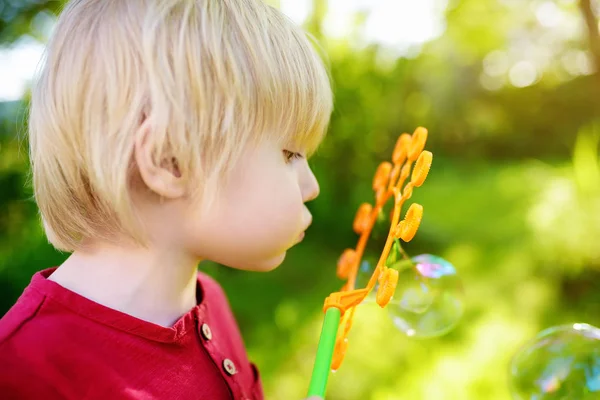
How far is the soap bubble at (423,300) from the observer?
1.40 m

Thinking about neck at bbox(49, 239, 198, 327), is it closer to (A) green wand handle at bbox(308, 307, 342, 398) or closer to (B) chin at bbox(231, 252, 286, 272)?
(B) chin at bbox(231, 252, 286, 272)

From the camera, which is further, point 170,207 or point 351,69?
point 351,69

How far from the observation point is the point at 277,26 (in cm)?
91

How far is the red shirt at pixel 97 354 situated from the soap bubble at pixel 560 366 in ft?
2.25

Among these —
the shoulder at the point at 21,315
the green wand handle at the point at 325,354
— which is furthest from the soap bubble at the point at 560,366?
the shoulder at the point at 21,315

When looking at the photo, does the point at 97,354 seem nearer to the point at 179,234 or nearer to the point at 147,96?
the point at 179,234

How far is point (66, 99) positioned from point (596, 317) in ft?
7.38

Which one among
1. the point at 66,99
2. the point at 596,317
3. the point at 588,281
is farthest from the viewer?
the point at 588,281

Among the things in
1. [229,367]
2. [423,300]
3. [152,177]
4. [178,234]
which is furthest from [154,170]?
[423,300]

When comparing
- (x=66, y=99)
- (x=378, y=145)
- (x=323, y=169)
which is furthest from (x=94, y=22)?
(x=378, y=145)

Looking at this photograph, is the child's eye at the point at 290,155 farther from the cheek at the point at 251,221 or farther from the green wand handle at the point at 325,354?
the green wand handle at the point at 325,354

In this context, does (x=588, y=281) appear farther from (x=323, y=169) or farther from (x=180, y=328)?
(x=180, y=328)

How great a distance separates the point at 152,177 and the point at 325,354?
0.33 meters

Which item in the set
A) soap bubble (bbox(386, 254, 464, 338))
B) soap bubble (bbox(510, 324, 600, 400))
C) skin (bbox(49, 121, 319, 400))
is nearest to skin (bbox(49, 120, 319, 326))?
skin (bbox(49, 121, 319, 400))
